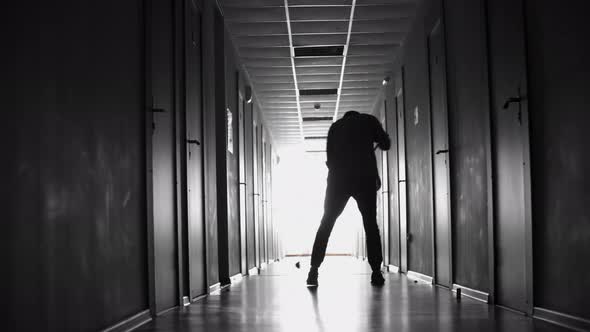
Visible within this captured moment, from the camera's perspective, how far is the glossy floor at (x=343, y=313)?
9.07 ft

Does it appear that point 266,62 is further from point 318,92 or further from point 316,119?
point 316,119

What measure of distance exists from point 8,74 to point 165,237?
6.82 feet

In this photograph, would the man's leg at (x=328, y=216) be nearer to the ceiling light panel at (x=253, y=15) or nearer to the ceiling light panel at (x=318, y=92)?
the ceiling light panel at (x=253, y=15)

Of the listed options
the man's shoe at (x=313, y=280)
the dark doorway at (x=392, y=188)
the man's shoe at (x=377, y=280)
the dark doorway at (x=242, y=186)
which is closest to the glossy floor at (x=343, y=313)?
the man's shoe at (x=313, y=280)

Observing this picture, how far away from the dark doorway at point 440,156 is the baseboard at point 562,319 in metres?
1.93

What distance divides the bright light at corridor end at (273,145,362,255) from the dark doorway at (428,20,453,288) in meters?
14.0

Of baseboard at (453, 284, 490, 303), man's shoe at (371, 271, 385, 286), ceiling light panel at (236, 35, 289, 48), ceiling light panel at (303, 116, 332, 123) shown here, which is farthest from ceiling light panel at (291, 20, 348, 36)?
ceiling light panel at (303, 116, 332, 123)

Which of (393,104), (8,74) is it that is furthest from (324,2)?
(8,74)

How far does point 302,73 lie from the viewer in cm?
948

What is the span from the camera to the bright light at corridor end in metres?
20.0

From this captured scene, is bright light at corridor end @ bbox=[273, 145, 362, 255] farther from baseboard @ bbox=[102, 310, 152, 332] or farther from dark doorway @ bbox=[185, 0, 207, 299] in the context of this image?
baseboard @ bbox=[102, 310, 152, 332]

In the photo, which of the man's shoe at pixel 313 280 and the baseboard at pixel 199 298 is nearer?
the baseboard at pixel 199 298

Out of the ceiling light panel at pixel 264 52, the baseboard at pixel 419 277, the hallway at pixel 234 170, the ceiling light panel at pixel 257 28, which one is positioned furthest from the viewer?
the ceiling light panel at pixel 264 52

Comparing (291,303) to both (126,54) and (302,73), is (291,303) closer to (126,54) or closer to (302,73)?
(126,54)
